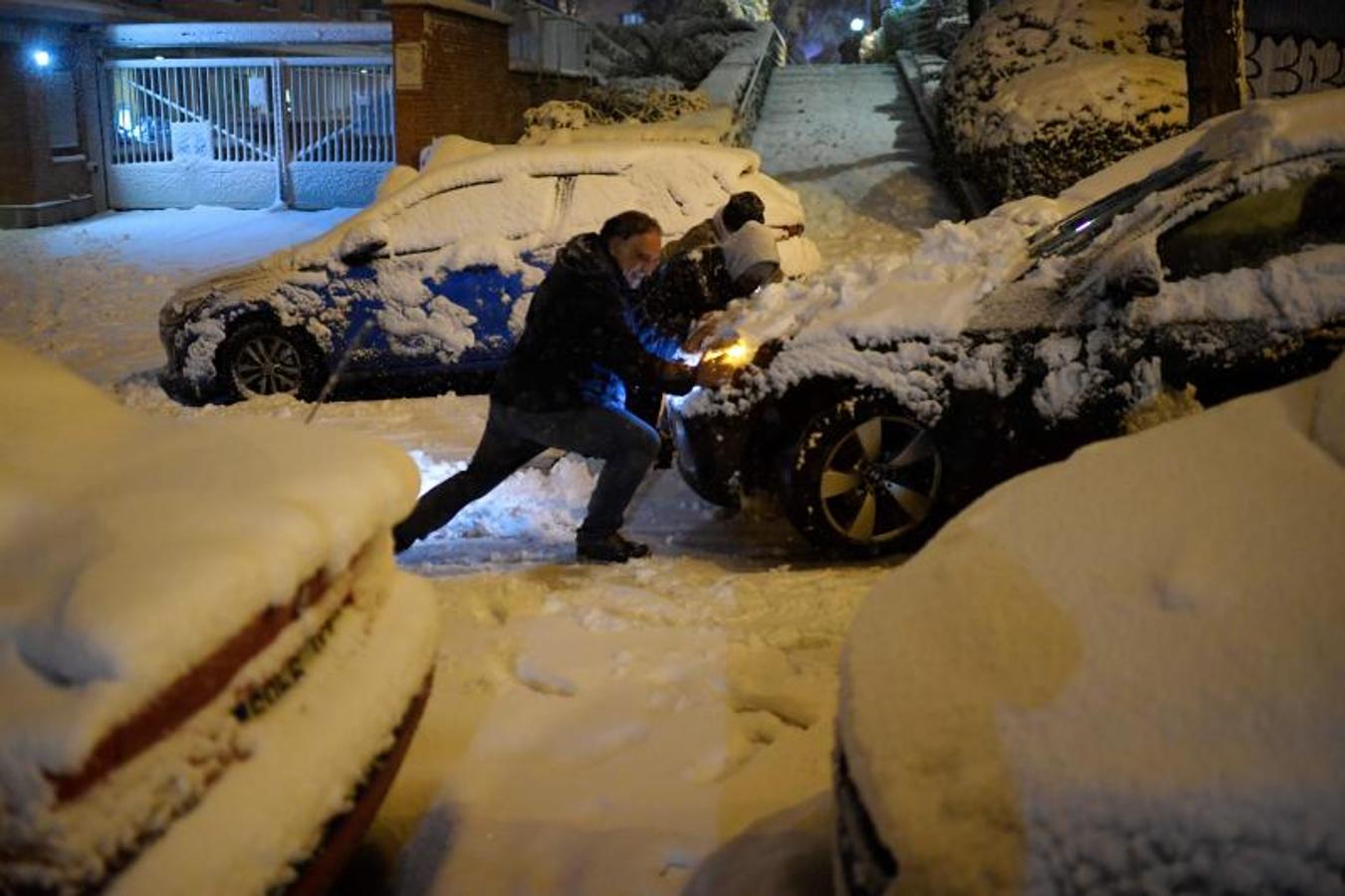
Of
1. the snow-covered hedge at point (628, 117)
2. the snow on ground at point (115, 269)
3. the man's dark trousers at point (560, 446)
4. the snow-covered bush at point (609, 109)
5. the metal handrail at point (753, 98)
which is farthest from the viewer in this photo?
the metal handrail at point (753, 98)

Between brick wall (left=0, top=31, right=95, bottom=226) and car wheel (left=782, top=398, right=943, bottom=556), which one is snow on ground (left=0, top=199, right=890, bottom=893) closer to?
car wheel (left=782, top=398, right=943, bottom=556)

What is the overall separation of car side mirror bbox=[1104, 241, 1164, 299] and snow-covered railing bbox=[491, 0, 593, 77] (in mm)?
14864

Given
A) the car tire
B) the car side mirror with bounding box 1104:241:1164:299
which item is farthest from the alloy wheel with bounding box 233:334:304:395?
the car side mirror with bounding box 1104:241:1164:299

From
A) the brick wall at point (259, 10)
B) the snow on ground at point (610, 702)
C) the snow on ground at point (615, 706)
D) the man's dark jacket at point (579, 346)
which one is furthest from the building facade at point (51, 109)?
the man's dark jacket at point (579, 346)

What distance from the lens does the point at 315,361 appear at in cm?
949

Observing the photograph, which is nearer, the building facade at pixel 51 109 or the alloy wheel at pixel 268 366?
the alloy wheel at pixel 268 366

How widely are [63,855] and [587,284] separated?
3884mm

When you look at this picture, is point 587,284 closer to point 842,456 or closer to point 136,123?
point 842,456

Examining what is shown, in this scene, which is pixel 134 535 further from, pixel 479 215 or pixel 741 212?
pixel 479 215

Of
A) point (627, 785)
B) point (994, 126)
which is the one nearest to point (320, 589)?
point (627, 785)

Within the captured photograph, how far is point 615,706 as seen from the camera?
428 cm

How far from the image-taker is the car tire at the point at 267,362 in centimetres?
945

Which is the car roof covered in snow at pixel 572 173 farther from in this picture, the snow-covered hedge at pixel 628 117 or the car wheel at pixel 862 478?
the snow-covered hedge at pixel 628 117

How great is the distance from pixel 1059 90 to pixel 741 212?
7954 millimetres
